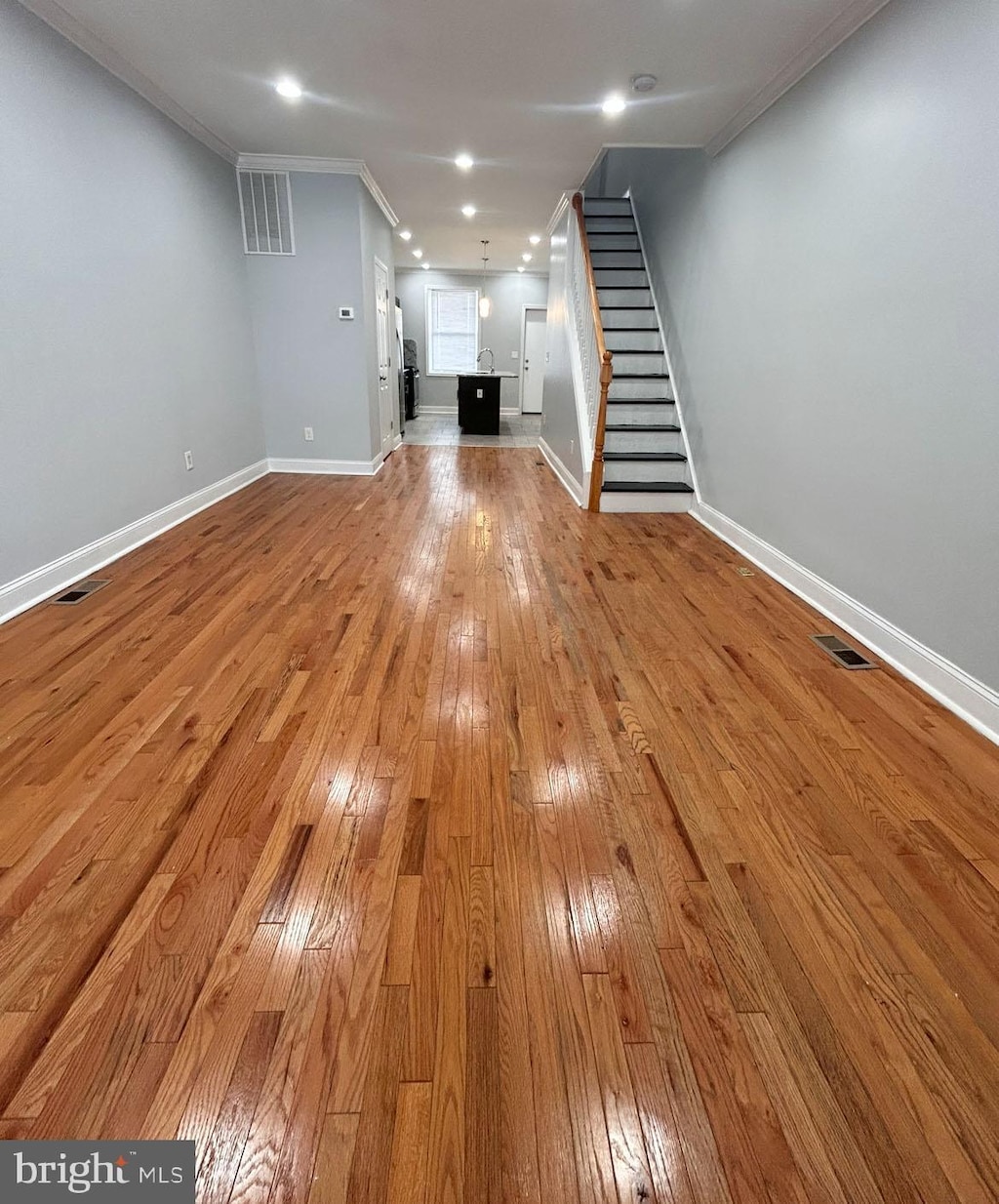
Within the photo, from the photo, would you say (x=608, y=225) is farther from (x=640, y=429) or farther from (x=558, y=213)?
(x=640, y=429)

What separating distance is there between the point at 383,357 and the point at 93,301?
3.64 meters

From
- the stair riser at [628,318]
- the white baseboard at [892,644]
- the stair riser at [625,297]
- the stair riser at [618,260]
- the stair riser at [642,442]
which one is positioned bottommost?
the white baseboard at [892,644]

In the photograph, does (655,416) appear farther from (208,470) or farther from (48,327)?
(48,327)

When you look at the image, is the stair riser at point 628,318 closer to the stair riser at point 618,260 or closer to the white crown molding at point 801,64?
the stair riser at point 618,260

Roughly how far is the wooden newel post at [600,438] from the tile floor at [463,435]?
3.74m

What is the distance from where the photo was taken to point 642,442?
5.32 m

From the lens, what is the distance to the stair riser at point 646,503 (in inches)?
197

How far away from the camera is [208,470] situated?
4812 mm

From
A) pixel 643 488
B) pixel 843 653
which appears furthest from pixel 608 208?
pixel 843 653

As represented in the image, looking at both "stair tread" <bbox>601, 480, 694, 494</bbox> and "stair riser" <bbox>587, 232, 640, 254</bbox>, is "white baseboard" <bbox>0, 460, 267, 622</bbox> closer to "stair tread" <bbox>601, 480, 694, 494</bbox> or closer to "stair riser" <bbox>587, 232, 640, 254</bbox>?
"stair tread" <bbox>601, 480, 694, 494</bbox>

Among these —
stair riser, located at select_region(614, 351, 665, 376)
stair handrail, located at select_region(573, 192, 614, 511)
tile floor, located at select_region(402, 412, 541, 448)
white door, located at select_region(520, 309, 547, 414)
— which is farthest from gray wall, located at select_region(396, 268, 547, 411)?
stair handrail, located at select_region(573, 192, 614, 511)

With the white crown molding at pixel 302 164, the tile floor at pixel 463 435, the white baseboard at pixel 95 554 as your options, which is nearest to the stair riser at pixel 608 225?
the tile floor at pixel 463 435

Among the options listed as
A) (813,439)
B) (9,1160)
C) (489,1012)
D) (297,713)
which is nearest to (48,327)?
(297,713)

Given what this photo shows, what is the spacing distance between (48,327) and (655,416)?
14.7ft
